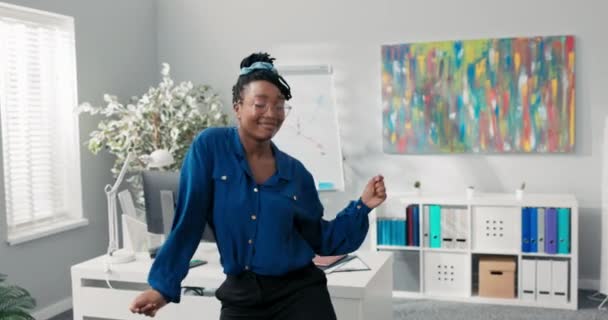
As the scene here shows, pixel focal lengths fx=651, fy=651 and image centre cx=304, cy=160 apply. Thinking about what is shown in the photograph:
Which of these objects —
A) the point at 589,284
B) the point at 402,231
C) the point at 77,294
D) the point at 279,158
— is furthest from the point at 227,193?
the point at 589,284

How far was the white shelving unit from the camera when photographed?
429 centimetres

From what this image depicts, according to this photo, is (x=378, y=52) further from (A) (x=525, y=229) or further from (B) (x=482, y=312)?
(B) (x=482, y=312)

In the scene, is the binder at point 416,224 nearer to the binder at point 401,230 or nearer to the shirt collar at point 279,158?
the binder at point 401,230

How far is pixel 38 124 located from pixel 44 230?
0.71 metres

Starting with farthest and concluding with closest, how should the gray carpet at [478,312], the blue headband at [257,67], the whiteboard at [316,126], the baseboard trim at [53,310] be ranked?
the whiteboard at [316,126], the baseboard trim at [53,310], the gray carpet at [478,312], the blue headband at [257,67]

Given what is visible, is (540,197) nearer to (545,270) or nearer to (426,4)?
(545,270)

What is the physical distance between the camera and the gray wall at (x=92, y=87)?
13.7 ft

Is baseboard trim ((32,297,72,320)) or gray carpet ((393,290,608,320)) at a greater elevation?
baseboard trim ((32,297,72,320))

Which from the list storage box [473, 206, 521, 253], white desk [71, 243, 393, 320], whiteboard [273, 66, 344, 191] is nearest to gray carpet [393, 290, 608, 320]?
storage box [473, 206, 521, 253]

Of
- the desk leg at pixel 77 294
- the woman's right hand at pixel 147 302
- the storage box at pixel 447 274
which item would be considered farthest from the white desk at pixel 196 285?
the storage box at pixel 447 274

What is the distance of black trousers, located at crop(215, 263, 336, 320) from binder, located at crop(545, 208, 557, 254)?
295cm

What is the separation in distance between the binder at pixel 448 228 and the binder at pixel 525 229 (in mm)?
447

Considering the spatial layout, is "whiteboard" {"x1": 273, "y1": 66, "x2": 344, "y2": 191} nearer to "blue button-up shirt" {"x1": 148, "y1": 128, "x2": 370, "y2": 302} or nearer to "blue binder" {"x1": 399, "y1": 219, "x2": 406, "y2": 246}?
"blue binder" {"x1": 399, "y1": 219, "x2": 406, "y2": 246}

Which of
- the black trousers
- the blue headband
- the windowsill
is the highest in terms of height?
the blue headband
